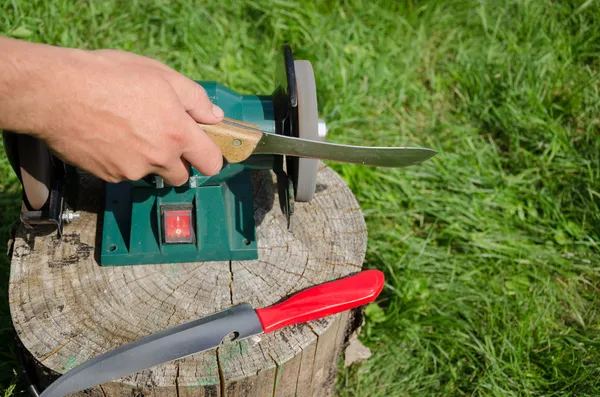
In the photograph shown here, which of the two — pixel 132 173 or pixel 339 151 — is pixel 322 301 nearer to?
pixel 339 151

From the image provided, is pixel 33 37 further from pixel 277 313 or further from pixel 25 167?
pixel 277 313

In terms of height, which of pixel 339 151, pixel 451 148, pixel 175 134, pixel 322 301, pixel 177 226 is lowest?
pixel 322 301

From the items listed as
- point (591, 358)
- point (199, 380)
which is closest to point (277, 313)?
point (199, 380)

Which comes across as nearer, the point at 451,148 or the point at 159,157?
the point at 159,157

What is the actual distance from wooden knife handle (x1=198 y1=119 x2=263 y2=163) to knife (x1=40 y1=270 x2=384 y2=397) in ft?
1.57

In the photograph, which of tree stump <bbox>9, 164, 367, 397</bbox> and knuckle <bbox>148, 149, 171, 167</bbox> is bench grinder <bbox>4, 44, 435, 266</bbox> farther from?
knuckle <bbox>148, 149, 171, 167</bbox>

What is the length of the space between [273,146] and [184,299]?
0.60 metres

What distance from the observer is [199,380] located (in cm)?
168

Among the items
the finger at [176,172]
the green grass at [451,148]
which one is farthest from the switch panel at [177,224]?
the green grass at [451,148]

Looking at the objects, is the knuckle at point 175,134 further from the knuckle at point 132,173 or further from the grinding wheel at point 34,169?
the grinding wheel at point 34,169

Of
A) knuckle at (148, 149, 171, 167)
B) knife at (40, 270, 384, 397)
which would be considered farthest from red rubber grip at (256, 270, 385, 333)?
knuckle at (148, 149, 171, 167)

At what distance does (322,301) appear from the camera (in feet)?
5.98

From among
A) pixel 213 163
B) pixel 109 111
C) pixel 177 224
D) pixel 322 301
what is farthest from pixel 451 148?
pixel 109 111

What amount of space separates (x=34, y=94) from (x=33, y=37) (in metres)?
2.24
